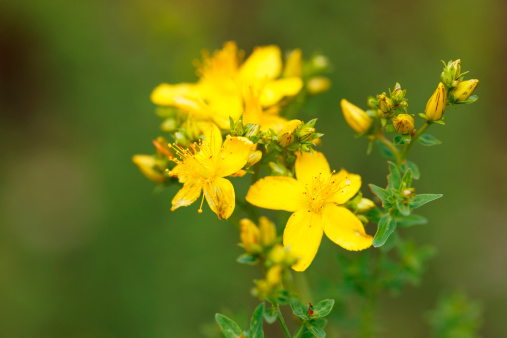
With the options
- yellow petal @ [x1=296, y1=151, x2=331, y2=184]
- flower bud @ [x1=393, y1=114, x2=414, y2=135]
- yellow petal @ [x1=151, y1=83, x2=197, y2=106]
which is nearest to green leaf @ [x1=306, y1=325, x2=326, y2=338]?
yellow petal @ [x1=296, y1=151, x2=331, y2=184]

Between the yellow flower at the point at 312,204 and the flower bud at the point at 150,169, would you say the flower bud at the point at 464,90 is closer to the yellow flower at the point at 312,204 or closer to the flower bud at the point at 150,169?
the yellow flower at the point at 312,204

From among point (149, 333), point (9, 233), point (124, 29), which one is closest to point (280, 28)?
point (124, 29)

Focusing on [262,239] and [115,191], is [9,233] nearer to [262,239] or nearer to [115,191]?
[115,191]

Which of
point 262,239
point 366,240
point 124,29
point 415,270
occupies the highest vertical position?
point 124,29

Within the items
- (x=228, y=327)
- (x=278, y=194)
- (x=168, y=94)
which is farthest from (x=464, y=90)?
(x=168, y=94)

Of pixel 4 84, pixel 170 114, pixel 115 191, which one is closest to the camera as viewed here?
pixel 170 114

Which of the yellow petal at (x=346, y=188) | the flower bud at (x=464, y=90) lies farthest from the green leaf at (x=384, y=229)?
the flower bud at (x=464, y=90)

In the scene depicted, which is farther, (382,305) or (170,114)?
(382,305)
